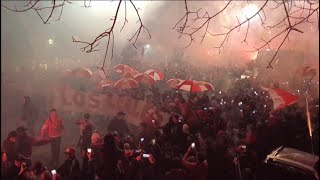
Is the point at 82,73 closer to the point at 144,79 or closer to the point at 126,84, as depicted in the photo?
the point at 126,84

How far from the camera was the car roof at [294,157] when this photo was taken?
222 inches

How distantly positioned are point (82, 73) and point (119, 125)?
116cm

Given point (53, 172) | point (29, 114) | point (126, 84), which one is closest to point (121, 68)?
point (126, 84)

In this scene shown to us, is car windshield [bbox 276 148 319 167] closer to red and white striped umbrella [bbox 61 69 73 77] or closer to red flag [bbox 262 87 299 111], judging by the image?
red flag [bbox 262 87 299 111]

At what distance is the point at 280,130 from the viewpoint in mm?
6223

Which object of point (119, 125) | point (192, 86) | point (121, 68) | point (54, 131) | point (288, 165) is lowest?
point (288, 165)

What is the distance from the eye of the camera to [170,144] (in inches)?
249

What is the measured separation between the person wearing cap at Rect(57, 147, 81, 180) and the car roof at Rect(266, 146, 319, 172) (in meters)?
3.35

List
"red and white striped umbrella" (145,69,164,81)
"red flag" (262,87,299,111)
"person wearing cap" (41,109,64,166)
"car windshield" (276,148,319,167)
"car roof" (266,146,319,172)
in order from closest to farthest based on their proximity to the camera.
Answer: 1. "car roof" (266,146,319,172)
2. "car windshield" (276,148,319,167)
3. "red flag" (262,87,299,111)
4. "person wearing cap" (41,109,64,166)
5. "red and white striped umbrella" (145,69,164,81)

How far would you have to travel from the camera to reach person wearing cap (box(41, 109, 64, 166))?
6301 millimetres

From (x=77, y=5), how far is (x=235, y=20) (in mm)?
2946

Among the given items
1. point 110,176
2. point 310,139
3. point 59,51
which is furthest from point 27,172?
point 310,139

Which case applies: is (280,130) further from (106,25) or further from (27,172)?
(27,172)

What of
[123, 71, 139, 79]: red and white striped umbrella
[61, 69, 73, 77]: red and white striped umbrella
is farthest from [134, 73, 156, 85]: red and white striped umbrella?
[61, 69, 73, 77]: red and white striped umbrella
